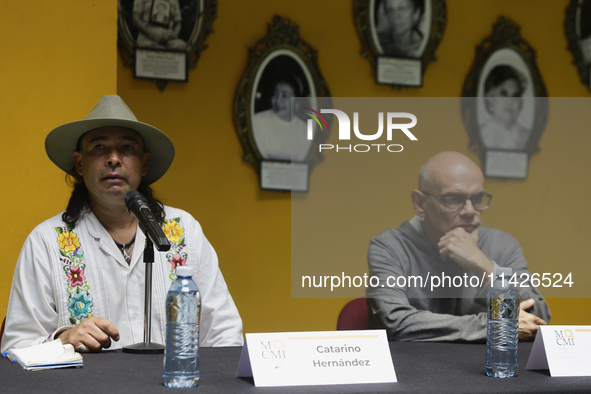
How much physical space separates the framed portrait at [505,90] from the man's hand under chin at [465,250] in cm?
147

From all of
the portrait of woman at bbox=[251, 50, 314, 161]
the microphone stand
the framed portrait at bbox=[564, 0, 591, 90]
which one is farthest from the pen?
the framed portrait at bbox=[564, 0, 591, 90]

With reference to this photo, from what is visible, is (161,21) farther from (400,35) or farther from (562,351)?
(562,351)

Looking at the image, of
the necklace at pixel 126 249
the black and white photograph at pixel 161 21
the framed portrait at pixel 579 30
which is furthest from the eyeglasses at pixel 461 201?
the framed portrait at pixel 579 30

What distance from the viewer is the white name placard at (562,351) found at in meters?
1.32

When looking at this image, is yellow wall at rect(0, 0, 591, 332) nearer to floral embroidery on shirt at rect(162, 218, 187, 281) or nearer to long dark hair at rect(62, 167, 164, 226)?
long dark hair at rect(62, 167, 164, 226)

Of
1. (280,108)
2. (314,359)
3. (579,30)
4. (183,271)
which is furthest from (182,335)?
(579,30)

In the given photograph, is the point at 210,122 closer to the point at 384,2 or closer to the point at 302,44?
the point at 302,44

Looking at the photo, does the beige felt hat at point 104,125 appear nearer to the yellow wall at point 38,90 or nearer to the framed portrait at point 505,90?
the yellow wall at point 38,90

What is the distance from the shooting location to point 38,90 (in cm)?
233

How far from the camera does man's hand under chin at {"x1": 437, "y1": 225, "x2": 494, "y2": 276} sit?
7.82ft

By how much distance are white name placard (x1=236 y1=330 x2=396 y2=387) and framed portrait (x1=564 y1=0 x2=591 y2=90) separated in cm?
368

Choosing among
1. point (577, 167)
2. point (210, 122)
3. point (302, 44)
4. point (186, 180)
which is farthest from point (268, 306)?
point (577, 167)

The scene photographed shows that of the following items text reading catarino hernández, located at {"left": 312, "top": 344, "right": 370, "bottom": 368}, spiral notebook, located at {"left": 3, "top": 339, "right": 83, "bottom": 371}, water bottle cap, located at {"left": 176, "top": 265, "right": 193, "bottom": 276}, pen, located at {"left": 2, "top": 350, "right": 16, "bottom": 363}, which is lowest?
pen, located at {"left": 2, "top": 350, "right": 16, "bottom": 363}

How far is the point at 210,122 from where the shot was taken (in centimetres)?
358
